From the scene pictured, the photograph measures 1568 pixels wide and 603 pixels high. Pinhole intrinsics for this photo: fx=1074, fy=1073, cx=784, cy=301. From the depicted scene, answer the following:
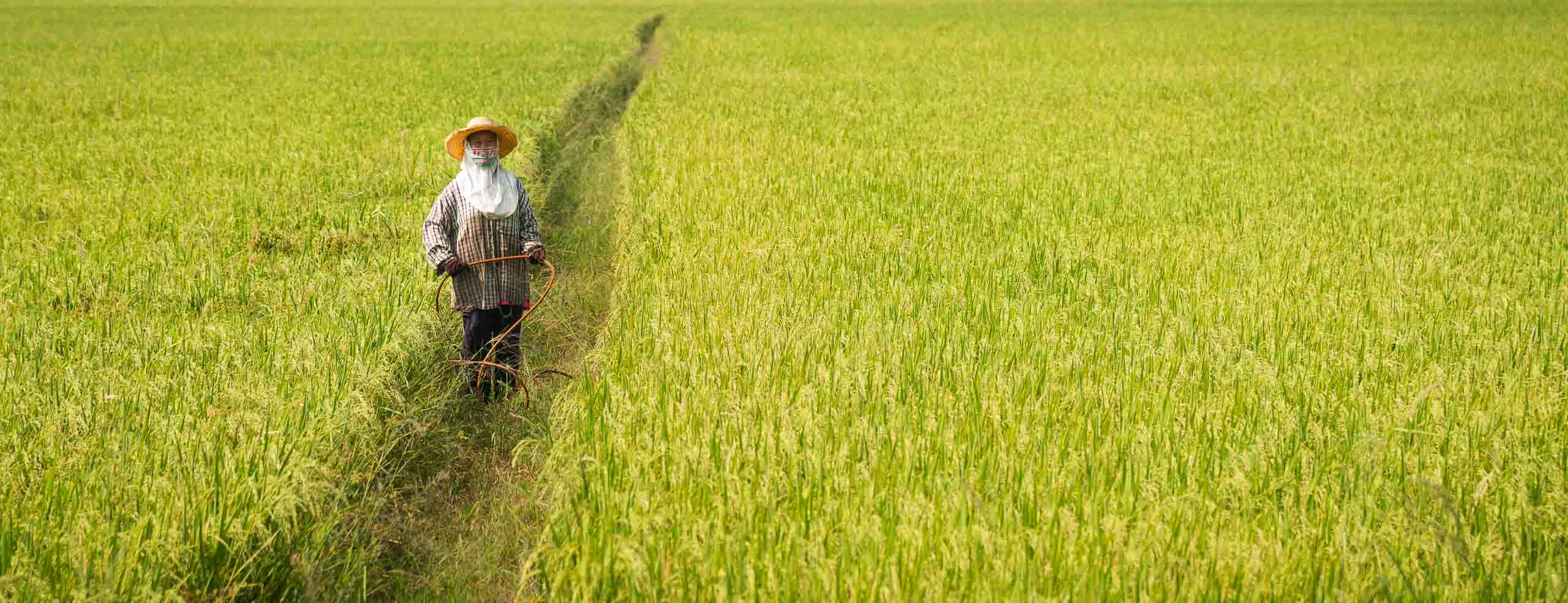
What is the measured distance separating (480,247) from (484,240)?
4 cm

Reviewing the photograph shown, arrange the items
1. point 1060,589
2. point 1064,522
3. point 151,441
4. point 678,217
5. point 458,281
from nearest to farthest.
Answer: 1. point 1060,589
2. point 1064,522
3. point 151,441
4. point 458,281
5. point 678,217

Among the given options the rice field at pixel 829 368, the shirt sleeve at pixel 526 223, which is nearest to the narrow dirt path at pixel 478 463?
the rice field at pixel 829 368

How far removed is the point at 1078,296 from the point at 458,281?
2.82m

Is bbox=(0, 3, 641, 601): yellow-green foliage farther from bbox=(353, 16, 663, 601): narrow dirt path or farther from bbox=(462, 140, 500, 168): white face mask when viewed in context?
bbox=(462, 140, 500, 168): white face mask

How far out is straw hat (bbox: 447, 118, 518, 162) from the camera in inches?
181

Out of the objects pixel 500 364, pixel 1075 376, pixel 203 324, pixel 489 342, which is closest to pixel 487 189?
pixel 489 342

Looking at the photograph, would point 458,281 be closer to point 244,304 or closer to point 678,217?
point 244,304

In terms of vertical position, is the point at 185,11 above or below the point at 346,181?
above

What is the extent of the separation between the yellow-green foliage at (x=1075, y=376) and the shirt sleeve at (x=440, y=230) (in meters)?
0.83

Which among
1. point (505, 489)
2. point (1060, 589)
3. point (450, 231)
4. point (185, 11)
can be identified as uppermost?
point (185, 11)

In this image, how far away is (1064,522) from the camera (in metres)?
2.67

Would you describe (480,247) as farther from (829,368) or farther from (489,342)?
(829,368)

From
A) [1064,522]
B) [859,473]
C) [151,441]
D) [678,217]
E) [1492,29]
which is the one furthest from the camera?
[1492,29]

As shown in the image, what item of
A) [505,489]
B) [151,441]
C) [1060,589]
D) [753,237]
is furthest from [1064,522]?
[753,237]
